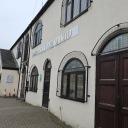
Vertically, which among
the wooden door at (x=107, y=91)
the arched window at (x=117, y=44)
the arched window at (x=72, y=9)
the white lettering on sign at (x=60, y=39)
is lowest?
the wooden door at (x=107, y=91)

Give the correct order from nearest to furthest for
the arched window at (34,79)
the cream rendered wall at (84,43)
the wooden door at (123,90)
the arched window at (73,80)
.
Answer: the wooden door at (123,90)
the cream rendered wall at (84,43)
the arched window at (73,80)
the arched window at (34,79)

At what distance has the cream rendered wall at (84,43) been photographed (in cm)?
790

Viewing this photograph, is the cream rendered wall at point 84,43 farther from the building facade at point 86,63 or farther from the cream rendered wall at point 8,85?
the cream rendered wall at point 8,85

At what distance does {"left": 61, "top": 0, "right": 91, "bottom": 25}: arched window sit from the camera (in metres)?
10.2

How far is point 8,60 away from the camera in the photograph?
2769 cm

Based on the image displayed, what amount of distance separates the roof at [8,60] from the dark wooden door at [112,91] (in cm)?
1845

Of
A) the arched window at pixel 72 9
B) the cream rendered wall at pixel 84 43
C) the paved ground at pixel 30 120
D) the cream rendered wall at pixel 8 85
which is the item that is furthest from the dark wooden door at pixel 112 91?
the cream rendered wall at pixel 8 85

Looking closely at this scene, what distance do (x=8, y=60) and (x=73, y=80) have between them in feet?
61.1

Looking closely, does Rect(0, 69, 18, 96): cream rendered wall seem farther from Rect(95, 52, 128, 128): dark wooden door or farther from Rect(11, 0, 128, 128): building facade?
Rect(95, 52, 128, 128): dark wooden door

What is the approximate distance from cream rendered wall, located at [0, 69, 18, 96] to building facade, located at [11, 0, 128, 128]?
10.1m

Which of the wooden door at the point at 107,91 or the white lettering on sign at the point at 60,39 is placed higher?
the white lettering on sign at the point at 60,39

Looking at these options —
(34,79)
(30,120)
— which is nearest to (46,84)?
(34,79)

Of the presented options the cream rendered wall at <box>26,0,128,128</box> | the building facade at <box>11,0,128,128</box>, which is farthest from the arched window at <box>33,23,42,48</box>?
the cream rendered wall at <box>26,0,128,128</box>

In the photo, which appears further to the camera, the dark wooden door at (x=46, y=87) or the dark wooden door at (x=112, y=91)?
the dark wooden door at (x=46, y=87)
